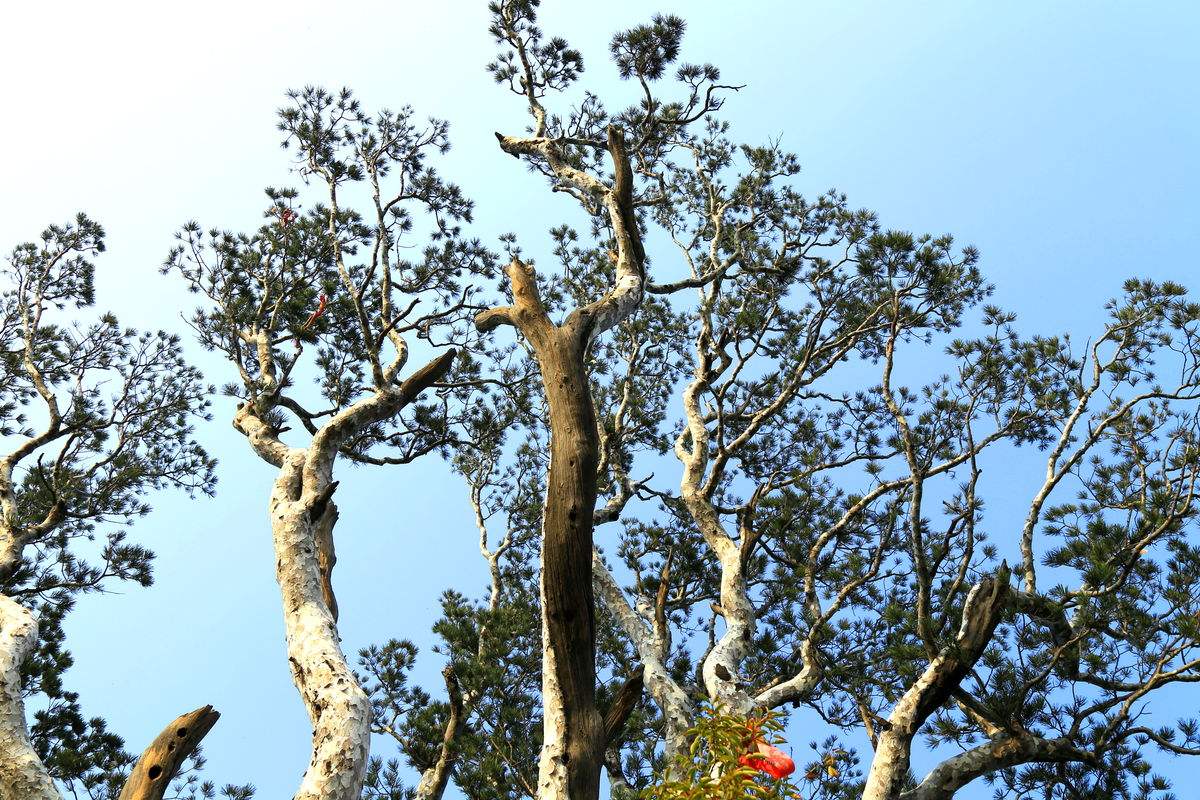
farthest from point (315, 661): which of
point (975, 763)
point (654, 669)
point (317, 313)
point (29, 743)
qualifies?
point (317, 313)

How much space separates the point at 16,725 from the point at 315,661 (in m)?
1.78

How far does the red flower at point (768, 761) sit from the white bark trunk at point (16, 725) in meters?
4.04

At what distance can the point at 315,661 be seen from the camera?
15.4 feet

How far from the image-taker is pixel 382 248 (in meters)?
7.66

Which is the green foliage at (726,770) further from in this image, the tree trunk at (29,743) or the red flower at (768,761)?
the tree trunk at (29,743)

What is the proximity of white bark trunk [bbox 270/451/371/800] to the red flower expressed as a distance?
96.9 inches

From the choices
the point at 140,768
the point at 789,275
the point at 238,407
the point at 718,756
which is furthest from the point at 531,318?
the point at 789,275

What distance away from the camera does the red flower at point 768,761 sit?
2.25 meters

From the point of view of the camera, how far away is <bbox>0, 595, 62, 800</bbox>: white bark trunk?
4691mm

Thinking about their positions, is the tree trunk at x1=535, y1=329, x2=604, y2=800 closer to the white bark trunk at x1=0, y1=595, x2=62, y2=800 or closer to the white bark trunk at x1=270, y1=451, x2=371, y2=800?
the white bark trunk at x1=270, y1=451, x2=371, y2=800

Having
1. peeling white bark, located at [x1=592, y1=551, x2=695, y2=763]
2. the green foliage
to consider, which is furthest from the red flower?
peeling white bark, located at [x1=592, y1=551, x2=695, y2=763]

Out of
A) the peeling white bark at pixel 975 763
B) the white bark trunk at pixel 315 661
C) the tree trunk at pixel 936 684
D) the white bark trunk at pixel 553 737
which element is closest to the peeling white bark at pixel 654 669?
the tree trunk at pixel 936 684

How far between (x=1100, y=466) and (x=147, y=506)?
8.53m

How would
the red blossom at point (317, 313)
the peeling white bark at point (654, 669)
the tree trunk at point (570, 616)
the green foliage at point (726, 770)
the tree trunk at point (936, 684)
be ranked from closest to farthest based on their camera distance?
the green foliage at point (726, 770) < the tree trunk at point (570, 616) < the tree trunk at point (936, 684) < the peeling white bark at point (654, 669) < the red blossom at point (317, 313)
